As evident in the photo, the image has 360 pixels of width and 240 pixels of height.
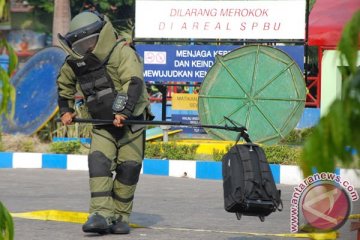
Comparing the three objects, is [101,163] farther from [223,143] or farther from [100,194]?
[223,143]

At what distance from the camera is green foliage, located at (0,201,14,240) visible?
267 centimetres

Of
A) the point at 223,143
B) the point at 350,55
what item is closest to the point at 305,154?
the point at 350,55

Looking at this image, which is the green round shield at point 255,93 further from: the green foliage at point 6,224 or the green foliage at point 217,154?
the green foliage at point 6,224

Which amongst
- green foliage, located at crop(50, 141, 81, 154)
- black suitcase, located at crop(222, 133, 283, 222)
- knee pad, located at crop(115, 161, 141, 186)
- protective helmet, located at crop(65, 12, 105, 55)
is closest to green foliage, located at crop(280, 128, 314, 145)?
green foliage, located at crop(50, 141, 81, 154)

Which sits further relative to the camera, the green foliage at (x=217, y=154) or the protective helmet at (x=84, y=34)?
the green foliage at (x=217, y=154)

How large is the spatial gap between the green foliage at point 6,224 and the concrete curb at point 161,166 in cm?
880

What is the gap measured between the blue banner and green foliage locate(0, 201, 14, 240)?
1269 cm

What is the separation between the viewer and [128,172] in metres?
7.09

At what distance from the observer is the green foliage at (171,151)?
1348 centimetres

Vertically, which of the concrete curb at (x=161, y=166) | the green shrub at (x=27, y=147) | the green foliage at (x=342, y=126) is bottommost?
the concrete curb at (x=161, y=166)

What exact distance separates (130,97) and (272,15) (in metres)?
8.69

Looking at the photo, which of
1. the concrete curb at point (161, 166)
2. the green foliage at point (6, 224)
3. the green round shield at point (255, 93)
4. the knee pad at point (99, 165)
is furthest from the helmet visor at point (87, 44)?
the green round shield at point (255, 93)

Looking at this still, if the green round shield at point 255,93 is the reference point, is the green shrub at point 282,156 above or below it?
below

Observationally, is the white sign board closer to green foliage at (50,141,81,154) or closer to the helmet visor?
green foliage at (50,141,81,154)
